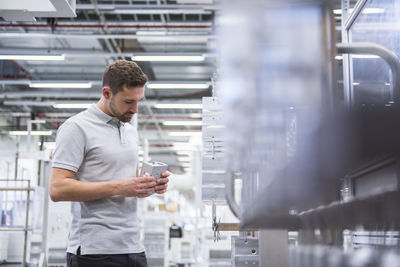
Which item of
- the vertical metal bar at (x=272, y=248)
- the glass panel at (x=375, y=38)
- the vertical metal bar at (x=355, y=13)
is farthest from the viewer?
the vertical metal bar at (x=355, y=13)

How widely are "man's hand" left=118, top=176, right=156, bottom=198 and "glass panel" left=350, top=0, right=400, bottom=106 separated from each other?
885mm

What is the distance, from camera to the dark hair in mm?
1537

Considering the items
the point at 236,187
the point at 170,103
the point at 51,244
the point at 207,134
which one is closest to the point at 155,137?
the point at 170,103

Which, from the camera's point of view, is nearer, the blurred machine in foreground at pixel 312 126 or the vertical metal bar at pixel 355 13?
the blurred machine in foreground at pixel 312 126

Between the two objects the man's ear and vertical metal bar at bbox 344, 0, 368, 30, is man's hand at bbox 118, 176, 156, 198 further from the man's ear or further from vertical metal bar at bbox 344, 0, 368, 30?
vertical metal bar at bbox 344, 0, 368, 30

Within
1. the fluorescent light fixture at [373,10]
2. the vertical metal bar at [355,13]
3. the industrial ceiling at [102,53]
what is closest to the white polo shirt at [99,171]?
the fluorescent light fixture at [373,10]

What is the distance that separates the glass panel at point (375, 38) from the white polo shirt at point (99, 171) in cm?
93

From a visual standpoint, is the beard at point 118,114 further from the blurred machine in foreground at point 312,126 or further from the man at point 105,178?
the blurred machine in foreground at point 312,126

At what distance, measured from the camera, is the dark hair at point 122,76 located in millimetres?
1537

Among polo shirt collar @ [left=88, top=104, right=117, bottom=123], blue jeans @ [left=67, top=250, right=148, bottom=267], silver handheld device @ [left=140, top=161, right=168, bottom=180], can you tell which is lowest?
blue jeans @ [left=67, top=250, right=148, bottom=267]

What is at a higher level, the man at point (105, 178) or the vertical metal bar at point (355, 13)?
the vertical metal bar at point (355, 13)

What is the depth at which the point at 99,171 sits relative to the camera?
156cm

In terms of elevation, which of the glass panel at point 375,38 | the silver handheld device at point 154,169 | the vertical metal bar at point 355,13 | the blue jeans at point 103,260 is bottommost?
the blue jeans at point 103,260

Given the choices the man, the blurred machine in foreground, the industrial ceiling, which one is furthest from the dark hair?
the industrial ceiling
